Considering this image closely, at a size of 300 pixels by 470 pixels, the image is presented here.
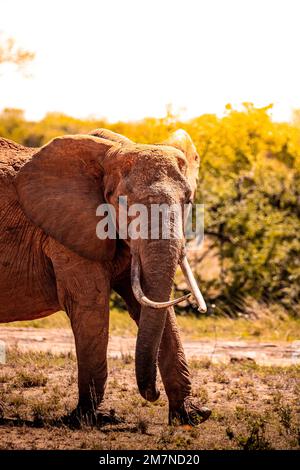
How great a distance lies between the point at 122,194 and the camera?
27.6 ft

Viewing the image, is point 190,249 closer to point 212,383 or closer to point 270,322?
point 270,322

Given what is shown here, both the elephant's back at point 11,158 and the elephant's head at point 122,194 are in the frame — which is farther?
the elephant's back at point 11,158

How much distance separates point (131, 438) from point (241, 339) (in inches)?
274

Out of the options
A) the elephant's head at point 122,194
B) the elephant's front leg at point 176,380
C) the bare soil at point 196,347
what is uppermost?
the elephant's head at point 122,194

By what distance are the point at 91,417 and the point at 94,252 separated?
161 centimetres

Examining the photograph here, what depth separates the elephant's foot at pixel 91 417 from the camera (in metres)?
8.70

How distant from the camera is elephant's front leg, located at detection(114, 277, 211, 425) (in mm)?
8734

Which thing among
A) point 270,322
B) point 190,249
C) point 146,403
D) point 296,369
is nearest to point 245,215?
point 190,249

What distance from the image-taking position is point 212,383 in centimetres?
1098

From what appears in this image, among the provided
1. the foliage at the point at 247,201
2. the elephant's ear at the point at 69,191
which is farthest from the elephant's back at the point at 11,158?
the foliage at the point at 247,201

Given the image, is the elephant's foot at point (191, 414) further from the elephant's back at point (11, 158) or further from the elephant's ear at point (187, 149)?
the elephant's back at point (11, 158)

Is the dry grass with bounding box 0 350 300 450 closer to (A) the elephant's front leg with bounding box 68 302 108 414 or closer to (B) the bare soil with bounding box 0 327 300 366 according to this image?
(A) the elephant's front leg with bounding box 68 302 108 414

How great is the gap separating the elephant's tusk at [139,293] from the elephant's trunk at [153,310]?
27 millimetres
